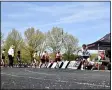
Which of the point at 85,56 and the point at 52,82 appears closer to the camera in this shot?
the point at 52,82

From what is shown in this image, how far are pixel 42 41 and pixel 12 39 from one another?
206 inches

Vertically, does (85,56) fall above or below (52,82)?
above

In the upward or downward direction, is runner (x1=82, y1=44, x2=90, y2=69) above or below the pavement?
above

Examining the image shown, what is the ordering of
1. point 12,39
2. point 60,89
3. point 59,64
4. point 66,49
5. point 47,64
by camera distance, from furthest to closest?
point 66,49, point 12,39, point 47,64, point 59,64, point 60,89

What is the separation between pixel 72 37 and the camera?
61156mm

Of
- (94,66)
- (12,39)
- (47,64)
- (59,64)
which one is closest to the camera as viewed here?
(94,66)

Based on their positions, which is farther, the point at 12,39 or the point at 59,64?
the point at 12,39

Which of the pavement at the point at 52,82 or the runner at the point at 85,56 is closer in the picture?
the pavement at the point at 52,82

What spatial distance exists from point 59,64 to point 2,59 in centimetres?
427

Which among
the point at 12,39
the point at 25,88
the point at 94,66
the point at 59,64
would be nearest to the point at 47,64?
the point at 59,64

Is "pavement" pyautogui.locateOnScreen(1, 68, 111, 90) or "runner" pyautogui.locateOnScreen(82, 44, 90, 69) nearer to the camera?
"pavement" pyautogui.locateOnScreen(1, 68, 111, 90)

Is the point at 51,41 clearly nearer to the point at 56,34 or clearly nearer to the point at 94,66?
the point at 56,34

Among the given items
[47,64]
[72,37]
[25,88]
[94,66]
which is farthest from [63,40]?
[25,88]

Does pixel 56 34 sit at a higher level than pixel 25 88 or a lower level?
higher
